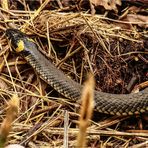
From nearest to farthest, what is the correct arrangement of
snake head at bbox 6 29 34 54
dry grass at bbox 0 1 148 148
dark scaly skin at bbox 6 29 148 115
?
dry grass at bbox 0 1 148 148 → dark scaly skin at bbox 6 29 148 115 → snake head at bbox 6 29 34 54

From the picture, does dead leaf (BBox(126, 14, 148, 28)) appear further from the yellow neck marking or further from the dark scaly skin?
the yellow neck marking

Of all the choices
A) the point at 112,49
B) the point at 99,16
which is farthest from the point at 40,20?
the point at 112,49

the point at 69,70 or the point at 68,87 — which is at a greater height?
the point at 69,70

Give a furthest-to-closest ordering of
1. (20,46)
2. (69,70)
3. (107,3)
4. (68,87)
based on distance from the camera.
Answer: (107,3), (20,46), (69,70), (68,87)

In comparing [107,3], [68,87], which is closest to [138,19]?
[107,3]

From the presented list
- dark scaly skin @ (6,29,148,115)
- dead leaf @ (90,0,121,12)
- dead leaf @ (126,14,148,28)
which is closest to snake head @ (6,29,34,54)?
dark scaly skin @ (6,29,148,115)

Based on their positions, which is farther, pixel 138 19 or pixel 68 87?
pixel 138 19

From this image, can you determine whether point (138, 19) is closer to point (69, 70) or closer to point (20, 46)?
point (69, 70)

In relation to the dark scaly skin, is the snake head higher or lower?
higher
